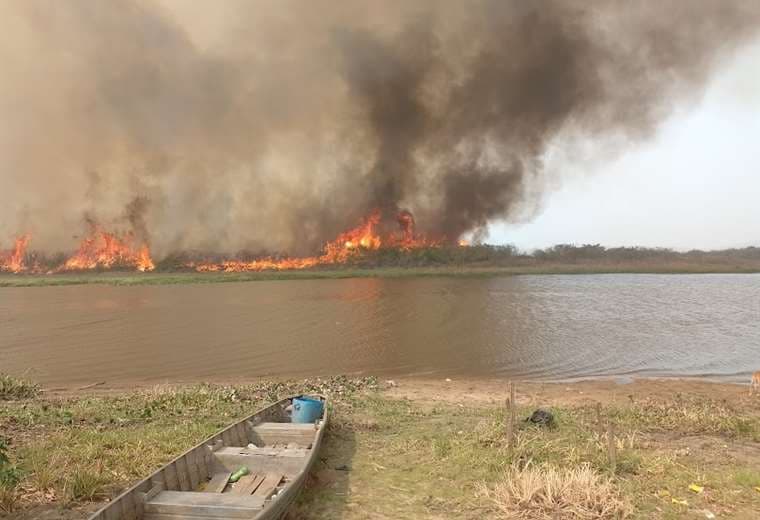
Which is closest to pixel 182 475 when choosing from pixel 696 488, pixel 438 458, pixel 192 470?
pixel 192 470

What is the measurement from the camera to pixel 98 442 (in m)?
12.2

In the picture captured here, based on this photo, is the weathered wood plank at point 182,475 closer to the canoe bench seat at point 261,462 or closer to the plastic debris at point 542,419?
the canoe bench seat at point 261,462

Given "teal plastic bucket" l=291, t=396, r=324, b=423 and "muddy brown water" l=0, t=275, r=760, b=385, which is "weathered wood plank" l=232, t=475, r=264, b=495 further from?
"muddy brown water" l=0, t=275, r=760, b=385

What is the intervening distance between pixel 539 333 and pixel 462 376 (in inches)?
616

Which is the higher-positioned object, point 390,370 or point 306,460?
point 306,460

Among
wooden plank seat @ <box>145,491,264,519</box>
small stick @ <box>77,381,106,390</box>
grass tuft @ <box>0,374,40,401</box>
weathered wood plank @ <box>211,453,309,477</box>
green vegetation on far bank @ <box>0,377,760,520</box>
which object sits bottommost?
small stick @ <box>77,381,106,390</box>

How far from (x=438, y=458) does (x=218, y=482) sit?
4.90 meters

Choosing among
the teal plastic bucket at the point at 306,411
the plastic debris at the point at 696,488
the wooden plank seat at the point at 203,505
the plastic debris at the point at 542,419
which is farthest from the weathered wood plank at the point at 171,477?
the plastic debris at the point at 696,488

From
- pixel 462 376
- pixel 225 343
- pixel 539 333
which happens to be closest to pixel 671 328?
pixel 539 333

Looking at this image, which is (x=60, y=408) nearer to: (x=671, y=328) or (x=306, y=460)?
(x=306, y=460)

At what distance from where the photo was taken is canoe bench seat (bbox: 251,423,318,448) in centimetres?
1273

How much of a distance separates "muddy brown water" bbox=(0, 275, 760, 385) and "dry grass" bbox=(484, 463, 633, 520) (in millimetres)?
17141

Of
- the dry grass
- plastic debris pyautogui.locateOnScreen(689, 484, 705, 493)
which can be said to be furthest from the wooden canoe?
→ plastic debris pyautogui.locateOnScreen(689, 484, 705, 493)

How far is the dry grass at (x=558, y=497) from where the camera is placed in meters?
8.90
